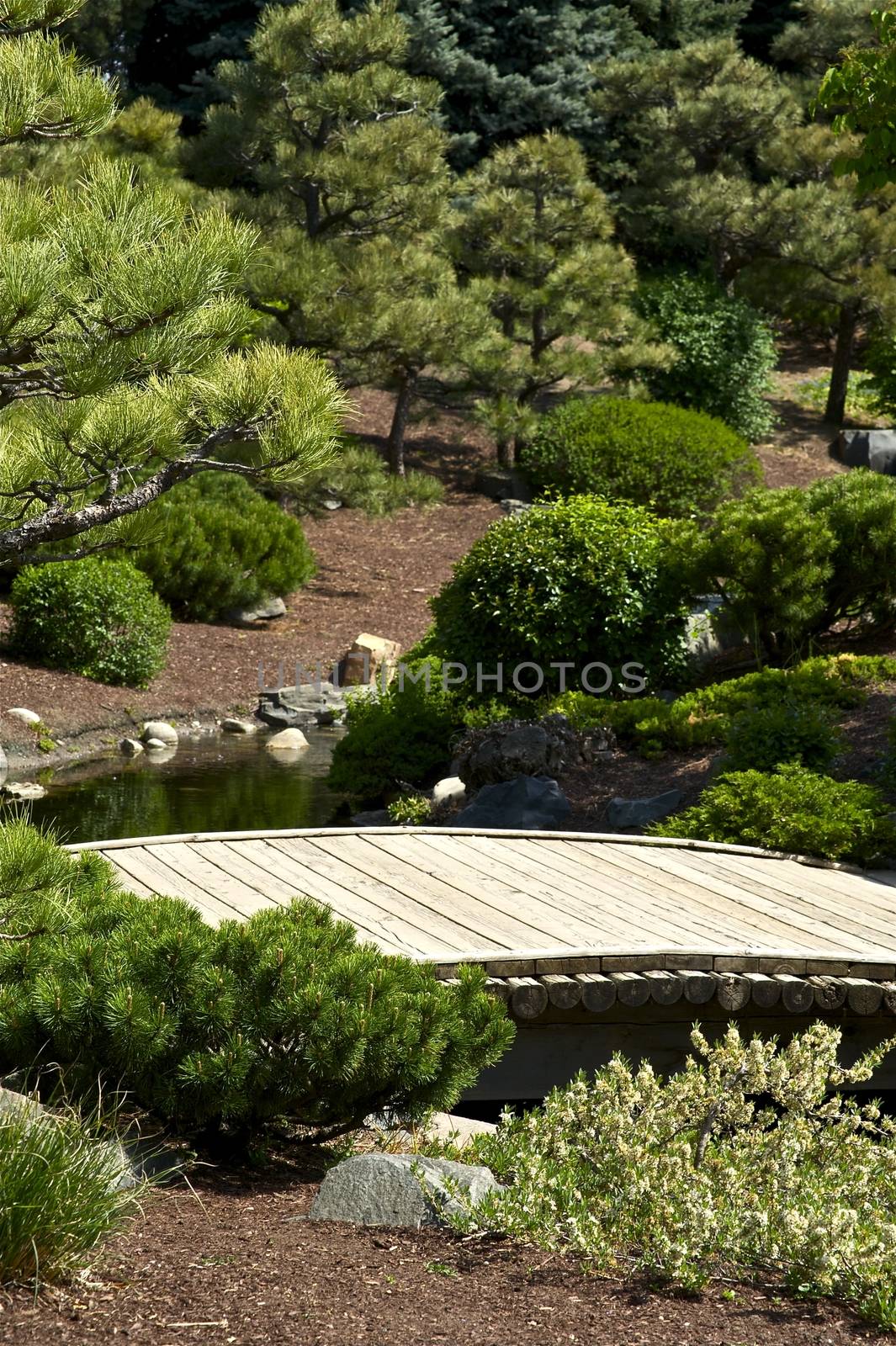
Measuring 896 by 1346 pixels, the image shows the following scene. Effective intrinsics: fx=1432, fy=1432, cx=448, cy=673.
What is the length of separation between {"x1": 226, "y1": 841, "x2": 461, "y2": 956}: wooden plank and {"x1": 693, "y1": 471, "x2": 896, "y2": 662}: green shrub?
4516 mm

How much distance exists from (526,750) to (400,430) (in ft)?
35.6

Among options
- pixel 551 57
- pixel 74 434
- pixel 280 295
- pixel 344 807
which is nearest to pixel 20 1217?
pixel 74 434

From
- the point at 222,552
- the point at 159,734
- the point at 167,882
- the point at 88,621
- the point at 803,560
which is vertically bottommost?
the point at 159,734

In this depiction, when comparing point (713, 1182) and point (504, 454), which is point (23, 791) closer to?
point (713, 1182)

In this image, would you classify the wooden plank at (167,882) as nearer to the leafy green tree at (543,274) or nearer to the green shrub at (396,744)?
the green shrub at (396,744)

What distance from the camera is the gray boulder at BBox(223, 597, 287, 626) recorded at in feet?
50.0

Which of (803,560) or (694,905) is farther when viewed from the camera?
(803,560)

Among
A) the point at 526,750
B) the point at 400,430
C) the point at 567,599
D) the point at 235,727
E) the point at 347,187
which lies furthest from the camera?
the point at 400,430

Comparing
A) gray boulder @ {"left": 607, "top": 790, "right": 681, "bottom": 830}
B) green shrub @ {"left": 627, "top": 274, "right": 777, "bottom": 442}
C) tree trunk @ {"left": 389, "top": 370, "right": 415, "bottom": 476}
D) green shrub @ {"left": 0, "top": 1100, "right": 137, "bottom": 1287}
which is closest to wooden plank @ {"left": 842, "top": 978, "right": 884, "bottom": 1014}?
gray boulder @ {"left": 607, "top": 790, "right": 681, "bottom": 830}

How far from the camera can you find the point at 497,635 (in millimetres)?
9875

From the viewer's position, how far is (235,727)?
12953 millimetres

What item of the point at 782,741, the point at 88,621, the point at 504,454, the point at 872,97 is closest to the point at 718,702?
the point at 782,741

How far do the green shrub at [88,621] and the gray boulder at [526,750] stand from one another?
468 centimetres

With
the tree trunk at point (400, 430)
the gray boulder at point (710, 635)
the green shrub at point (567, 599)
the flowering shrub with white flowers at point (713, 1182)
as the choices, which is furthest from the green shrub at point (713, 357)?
the flowering shrub with white flowers at point (713, 1182)
